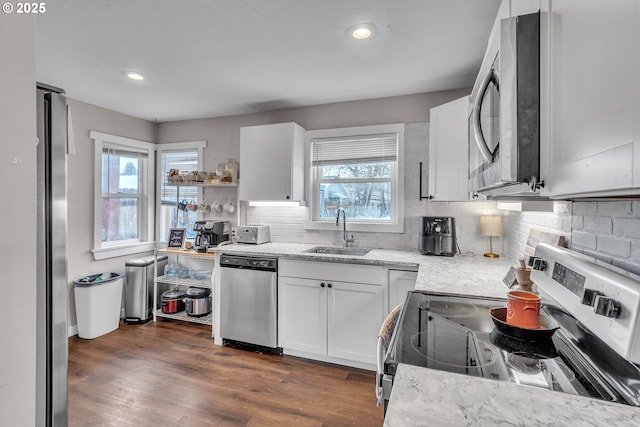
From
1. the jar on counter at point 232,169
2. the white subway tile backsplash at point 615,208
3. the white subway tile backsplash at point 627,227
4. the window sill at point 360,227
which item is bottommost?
the window sill at point 360,227

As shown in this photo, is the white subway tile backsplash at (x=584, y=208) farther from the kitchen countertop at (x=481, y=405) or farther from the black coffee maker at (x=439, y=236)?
the black coffee maker at (x=439, y=236)

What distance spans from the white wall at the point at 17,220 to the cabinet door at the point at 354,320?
6.44 feet

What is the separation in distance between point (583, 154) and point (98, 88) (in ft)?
12.0

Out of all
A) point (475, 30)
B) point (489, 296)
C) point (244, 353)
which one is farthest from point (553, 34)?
point (244, 353)

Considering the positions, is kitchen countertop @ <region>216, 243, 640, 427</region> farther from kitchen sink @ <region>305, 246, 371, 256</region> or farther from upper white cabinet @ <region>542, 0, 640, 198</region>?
kitchen sink @ <region>305, 246, 371, 256</region>

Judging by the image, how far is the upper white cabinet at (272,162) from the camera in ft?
10.2

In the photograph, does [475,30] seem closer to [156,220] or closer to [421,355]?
[421,355]

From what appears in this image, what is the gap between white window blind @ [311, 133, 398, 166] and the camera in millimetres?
3104

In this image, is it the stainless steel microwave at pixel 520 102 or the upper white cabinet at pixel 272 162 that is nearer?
the stainless steel microwave at pixel 520 102

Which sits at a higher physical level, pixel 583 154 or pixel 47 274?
pixel 583 154

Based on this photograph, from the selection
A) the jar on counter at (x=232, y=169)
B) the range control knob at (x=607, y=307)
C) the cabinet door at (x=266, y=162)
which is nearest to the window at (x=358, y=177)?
the cabinet door at (x=266, y=162)

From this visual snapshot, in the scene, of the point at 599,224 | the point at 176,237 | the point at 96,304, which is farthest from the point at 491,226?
the point at 96,304

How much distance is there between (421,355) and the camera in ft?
2.88

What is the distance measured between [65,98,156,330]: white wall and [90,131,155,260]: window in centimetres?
6
